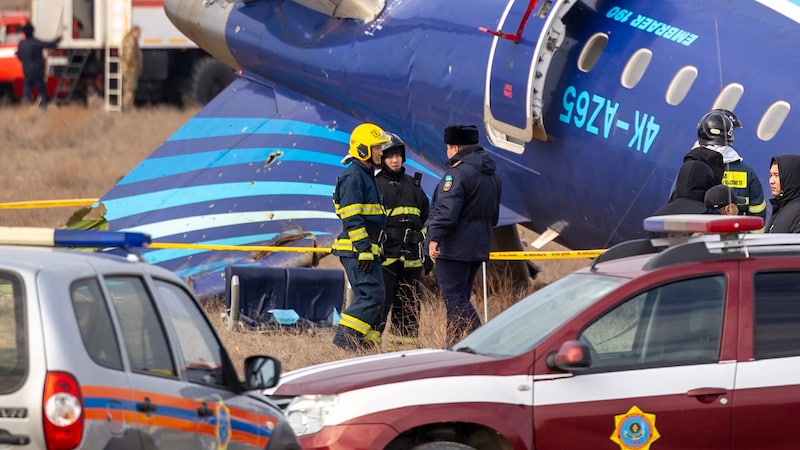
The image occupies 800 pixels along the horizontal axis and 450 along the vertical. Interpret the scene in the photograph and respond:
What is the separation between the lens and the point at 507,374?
720 cm

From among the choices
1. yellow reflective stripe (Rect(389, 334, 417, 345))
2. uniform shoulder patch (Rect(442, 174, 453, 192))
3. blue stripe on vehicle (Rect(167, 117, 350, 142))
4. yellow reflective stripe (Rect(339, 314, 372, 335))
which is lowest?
yellow reflective stripe (Rect(389, 334, 417, 345))

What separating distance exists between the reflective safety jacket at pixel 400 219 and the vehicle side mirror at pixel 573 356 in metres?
4.90

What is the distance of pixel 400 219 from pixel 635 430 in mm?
5015

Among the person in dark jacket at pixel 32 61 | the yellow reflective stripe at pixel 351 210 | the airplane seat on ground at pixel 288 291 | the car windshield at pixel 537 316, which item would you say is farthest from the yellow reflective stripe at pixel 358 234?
the person in dark jacket at pixel 32 61

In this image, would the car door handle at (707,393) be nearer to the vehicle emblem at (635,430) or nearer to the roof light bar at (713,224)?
the vehicle emblem at (635,430)

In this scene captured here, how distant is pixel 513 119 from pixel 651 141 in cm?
132

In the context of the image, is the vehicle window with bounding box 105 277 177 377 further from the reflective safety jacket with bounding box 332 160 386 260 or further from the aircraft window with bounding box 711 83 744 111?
the aircraft window with bounding box 711 83 744 111

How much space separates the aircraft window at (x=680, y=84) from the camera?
11.9m

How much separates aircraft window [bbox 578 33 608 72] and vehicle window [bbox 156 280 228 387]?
681cm

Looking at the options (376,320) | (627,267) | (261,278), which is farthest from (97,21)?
(627,267)

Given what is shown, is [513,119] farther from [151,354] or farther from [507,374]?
[151,354]

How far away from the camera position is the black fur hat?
11.6 m

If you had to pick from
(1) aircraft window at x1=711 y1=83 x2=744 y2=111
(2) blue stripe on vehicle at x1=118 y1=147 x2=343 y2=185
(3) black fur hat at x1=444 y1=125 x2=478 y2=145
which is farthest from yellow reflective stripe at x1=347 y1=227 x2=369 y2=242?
(2) blue stripe on vehicle at x1=118 y1=147 x2=343 y2=185

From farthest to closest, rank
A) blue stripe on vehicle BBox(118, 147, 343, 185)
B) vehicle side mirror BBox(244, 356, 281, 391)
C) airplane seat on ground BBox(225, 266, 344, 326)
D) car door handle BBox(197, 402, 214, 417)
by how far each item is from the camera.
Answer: blue stripe on vehicle BBox(118, 147, 343, 185)
airplane seat on ground BBox(225, 266, 344, 326)
vehicle side mirror BBox(244, 356, 281, 391)
car door handle BBox(197, 402, 214, 417)
